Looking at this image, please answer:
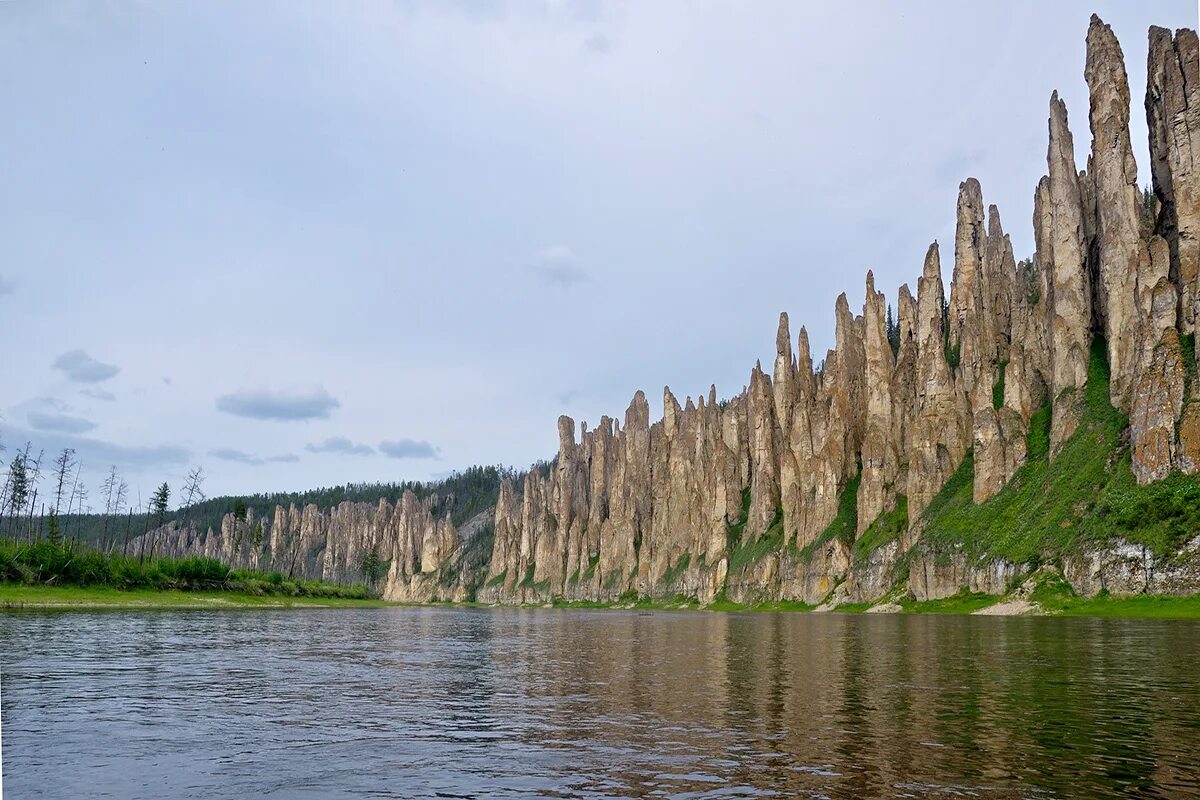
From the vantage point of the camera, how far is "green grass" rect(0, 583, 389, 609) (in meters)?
99.1

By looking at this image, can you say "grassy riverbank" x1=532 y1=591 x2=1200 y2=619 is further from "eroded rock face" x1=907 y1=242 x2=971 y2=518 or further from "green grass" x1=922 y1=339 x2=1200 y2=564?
"eroded rock face" x1=907 y1=242 x2=971 y2=518

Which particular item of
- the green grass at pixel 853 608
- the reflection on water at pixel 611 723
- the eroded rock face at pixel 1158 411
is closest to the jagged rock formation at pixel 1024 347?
the eroded rock face at pixel 1158 411

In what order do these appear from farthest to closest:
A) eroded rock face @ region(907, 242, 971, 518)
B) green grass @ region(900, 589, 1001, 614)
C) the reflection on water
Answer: eroded rock face @ region(907, 242, 971, 518) → green grass @ region(900, 589, 1001, 614) → the reflection on water

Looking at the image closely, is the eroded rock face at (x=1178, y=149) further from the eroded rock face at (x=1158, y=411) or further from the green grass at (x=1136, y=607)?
the green grass at (x=1136, y=607)

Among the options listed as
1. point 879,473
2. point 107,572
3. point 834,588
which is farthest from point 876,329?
point 107,572

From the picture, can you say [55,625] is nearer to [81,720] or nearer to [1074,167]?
[81,720]

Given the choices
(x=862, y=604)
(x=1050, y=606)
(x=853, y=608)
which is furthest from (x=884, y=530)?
(x=1050, y=606)

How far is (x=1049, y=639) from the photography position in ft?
187

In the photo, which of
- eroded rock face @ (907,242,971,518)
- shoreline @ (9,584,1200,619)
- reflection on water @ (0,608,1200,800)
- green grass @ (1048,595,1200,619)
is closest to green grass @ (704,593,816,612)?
shoreline @ (9,584,1200,619)

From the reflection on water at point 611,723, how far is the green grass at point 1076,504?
4608 cm

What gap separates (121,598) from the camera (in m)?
114

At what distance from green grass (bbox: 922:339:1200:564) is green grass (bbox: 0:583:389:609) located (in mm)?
112004

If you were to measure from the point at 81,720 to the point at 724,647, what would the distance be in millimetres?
41549

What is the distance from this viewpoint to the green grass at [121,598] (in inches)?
3903
